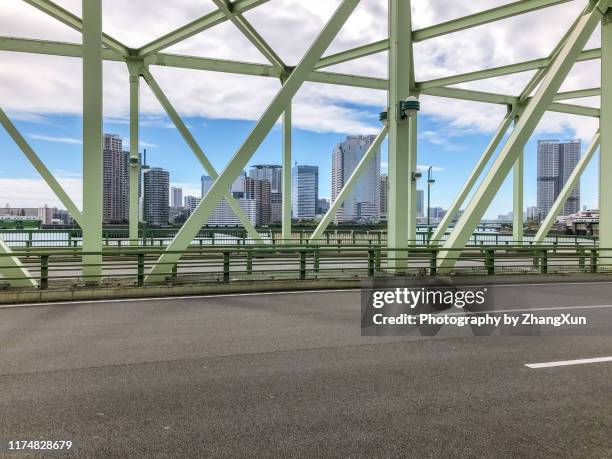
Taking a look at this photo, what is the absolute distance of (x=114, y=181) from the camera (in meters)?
24.3

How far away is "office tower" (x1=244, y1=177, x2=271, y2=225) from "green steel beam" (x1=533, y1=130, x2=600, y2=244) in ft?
57.4

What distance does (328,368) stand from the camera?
5168 millimetres

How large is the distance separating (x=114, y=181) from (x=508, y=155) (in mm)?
20595

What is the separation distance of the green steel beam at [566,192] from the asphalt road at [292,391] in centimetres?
1797

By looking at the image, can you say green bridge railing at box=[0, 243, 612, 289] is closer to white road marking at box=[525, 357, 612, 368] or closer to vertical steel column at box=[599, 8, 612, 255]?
vertical steel column at box=[599, 8, 612, 255]

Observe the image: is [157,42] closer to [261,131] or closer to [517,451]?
[261,131]

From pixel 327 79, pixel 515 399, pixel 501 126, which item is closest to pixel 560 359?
pixel 515 399

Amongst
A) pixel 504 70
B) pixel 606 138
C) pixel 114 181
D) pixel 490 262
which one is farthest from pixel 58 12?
pixel 606 138

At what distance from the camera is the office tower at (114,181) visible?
931 inches

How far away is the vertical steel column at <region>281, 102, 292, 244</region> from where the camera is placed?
1916cm

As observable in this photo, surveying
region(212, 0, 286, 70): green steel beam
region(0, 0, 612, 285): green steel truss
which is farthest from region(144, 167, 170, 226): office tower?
region(212, 0, 286, 70): green steel beam

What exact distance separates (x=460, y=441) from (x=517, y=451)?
1.35ft

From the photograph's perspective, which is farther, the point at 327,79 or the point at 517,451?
the point at 327,79

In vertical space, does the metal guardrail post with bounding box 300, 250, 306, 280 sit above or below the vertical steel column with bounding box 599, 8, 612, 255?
below
